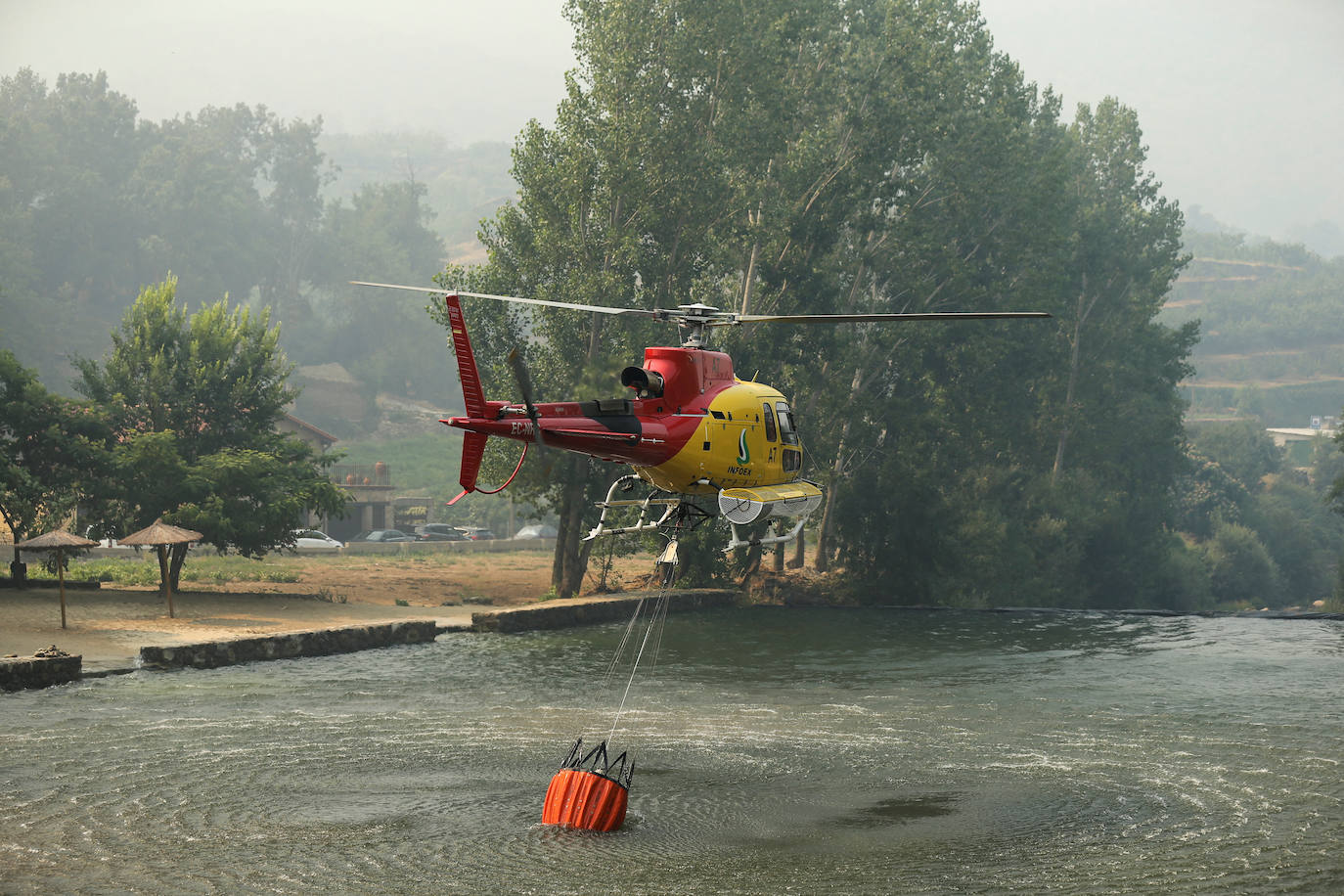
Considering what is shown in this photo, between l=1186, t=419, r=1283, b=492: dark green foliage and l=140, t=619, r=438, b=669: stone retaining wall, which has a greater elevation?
l=1186, t=419, r=1283, b=492: dark green foliage

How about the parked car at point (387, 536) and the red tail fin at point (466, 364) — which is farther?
the parked car at point (387, 536)

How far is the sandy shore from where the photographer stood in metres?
33.7

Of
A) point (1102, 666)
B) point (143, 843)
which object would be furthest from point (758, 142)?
point (143, 843)

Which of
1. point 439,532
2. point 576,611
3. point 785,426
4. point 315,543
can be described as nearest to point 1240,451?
point 439,532

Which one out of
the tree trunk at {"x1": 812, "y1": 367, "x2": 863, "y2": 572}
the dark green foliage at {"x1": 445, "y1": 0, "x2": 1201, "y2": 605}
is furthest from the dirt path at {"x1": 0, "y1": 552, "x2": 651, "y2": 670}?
the tree trunk at {"x1": 812, "y1": 367, "x2": 863, "y2": 572}

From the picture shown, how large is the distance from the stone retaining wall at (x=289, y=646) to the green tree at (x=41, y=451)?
12.5 metres

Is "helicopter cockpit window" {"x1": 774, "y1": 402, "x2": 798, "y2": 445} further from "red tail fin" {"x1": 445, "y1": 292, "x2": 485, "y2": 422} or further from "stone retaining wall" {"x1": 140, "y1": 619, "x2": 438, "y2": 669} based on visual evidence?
"stone retaining wall" {"x1": 140, "y1": 619, "x2": 438, "y2": 669}

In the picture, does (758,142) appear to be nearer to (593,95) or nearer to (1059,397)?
(593,95)

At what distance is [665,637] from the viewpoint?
143 feet

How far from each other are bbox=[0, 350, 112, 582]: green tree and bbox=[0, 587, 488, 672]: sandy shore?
3.22 metres

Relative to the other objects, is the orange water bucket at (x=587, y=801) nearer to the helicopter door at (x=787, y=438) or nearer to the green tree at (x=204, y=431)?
the helicopter door at (x=787, y=438)

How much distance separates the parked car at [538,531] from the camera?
309 ft

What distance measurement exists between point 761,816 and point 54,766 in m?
11.9

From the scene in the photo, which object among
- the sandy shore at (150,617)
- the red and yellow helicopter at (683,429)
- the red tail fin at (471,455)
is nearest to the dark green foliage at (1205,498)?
the sandy shore at (150,617)
